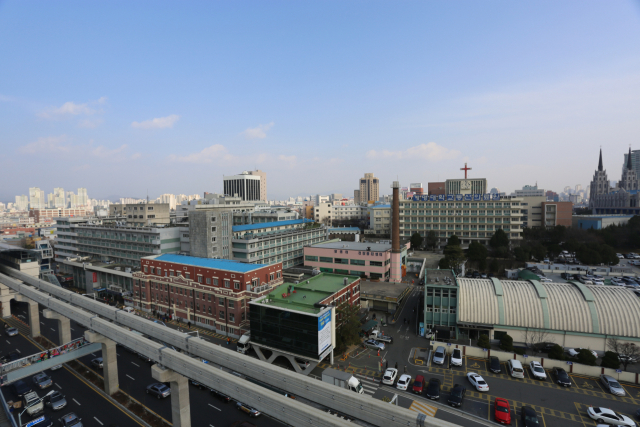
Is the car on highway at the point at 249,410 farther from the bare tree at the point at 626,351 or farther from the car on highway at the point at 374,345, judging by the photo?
the bare tree at the point at 626,351

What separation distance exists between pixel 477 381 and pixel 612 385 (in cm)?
1173

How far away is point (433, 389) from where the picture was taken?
28047 millimetres

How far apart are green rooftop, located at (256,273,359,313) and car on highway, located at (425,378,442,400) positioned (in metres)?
12.2

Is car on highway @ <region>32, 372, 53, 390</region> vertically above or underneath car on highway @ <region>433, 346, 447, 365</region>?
underneath

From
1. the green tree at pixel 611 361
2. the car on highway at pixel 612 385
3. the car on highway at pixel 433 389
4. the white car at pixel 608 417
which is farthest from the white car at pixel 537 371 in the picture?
the car on highway at pixel 433 389

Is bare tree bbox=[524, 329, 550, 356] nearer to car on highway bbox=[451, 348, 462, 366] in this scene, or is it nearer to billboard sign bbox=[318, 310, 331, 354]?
car on highway bbox=[451, 348, 462, 366]

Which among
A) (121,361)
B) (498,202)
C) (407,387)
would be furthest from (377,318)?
(498,202)

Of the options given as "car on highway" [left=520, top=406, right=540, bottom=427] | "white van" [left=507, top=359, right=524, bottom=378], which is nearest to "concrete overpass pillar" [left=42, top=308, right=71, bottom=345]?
"car on highway" [left=520, top=406, right=540, bottom=427]

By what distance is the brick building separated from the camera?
40219mm

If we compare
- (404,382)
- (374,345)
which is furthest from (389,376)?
(374,345)

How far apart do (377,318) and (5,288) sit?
5607cm

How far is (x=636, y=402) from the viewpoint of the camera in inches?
1056

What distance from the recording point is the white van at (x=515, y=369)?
3059cm

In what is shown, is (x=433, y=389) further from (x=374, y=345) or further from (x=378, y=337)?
(x=378, y=337)
